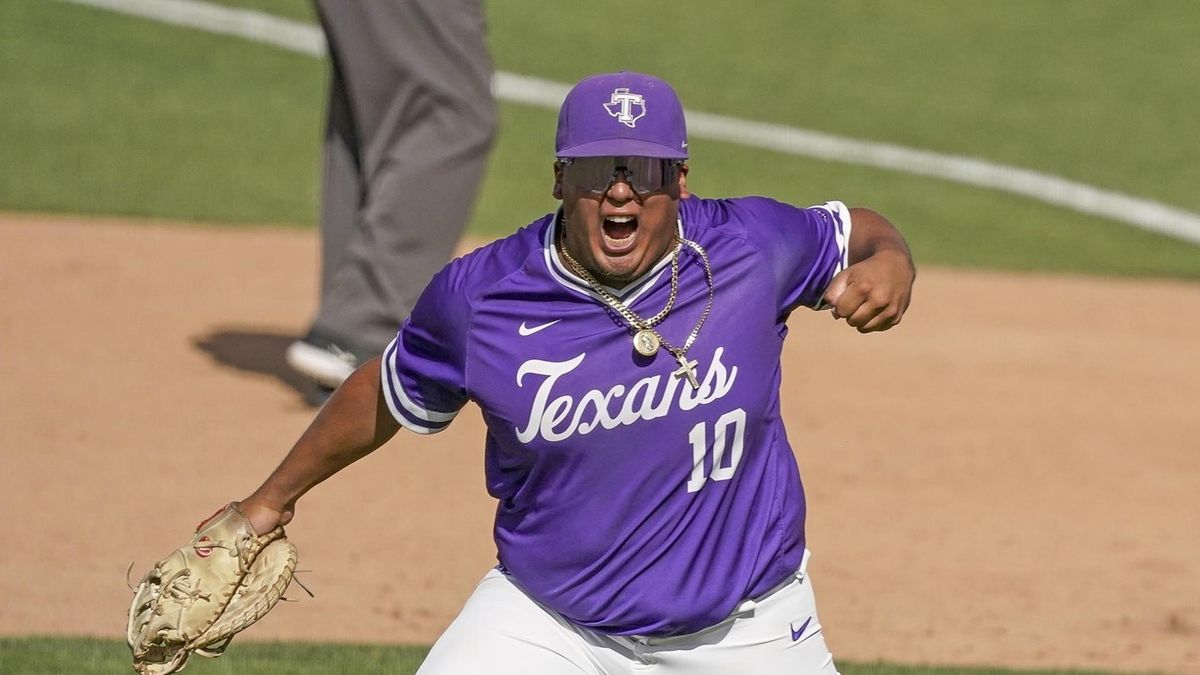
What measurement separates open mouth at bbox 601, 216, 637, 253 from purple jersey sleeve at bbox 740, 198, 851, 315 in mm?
277

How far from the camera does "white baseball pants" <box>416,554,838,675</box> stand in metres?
3.71

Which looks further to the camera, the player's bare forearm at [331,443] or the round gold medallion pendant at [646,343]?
the player's bare forearm at [331,443]

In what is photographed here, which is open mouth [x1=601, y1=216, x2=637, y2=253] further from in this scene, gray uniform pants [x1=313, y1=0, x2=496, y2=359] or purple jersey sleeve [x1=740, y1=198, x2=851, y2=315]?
gray uniform pants [x1=313, y1=0, x2=496, y2=359]

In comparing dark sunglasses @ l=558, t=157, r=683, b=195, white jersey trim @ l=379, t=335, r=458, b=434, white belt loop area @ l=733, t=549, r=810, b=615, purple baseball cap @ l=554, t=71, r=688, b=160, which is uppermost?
purple baseball cap @ l=554, t=71, r=688, b=160

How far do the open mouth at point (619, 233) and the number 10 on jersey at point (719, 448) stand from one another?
36 centimetres

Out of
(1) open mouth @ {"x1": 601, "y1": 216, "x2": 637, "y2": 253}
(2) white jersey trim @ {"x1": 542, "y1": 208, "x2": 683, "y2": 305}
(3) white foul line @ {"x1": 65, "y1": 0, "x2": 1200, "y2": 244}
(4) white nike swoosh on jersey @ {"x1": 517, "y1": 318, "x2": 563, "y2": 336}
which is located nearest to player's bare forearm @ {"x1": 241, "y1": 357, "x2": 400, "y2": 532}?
(4) white nike swoosh on jersey @ {"x1": 517, "y1": 318, "x2": 563, "y2": 336}

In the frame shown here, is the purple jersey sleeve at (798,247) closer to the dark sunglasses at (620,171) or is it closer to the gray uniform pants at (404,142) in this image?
the dark sunglasses at (620,171)

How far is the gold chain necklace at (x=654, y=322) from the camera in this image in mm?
3652

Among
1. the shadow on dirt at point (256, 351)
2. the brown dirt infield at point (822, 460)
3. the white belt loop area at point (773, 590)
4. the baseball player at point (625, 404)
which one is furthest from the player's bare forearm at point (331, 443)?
the shadow on dirt at point (256, 351)

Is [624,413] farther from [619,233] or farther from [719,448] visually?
[619,233]

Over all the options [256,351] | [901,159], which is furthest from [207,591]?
[901,159]

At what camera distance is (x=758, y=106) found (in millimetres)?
11578

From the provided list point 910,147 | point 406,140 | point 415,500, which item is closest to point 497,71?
point 910,147

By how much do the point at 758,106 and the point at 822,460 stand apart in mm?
5080
